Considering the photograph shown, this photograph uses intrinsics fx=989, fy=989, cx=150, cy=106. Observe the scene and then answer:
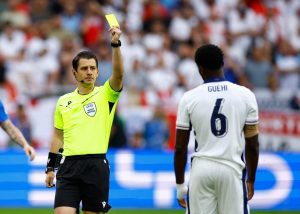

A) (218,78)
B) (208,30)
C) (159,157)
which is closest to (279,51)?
(208,30)

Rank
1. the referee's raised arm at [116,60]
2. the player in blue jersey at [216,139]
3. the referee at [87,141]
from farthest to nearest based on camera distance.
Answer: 1. the referee at [87,141]
2. the referee's raised arm at [116,60]
3. the player in blue jersey at [216,139]

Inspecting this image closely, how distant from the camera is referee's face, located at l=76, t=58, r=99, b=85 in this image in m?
10.4

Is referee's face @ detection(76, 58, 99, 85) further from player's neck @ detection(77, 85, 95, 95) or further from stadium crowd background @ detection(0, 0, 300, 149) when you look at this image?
stadium crowd background @ detection(0, 0, 300, 149)

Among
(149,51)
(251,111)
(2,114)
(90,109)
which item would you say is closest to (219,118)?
(251,111)

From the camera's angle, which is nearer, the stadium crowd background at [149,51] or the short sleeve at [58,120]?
the short sleeve at [58,120]

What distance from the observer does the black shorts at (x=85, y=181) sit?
10.3 metres

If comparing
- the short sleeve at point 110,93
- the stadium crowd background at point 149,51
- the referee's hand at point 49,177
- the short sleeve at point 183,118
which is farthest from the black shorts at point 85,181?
the stadium crowd background at point 149,51

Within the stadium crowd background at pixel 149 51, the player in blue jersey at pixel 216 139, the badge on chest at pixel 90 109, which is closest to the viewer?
the player in blue jersey at pixel 216 139

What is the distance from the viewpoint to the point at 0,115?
37.7 ft

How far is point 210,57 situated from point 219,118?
572 mm

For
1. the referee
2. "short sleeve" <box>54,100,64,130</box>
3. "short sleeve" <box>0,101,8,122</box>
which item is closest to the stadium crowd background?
"short sleeve" <box>0,101,8,122</box>

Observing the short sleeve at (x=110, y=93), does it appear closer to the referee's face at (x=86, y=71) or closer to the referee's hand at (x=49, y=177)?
the referee's face at (x=86, y=71)

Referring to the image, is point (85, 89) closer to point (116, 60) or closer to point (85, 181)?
point (116, 60)

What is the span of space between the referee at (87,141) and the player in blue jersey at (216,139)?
4.40ft
